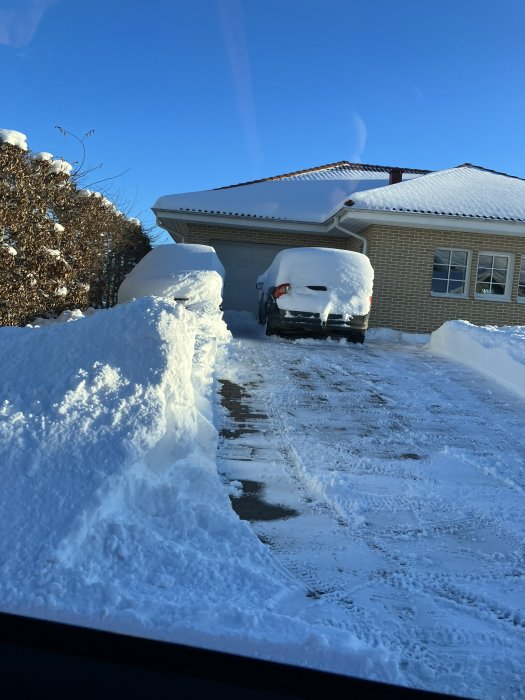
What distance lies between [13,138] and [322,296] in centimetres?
538

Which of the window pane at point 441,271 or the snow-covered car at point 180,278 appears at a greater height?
the window pane at point 441,271

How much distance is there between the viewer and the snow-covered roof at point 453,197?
1409 cm

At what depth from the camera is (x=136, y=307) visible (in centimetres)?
552

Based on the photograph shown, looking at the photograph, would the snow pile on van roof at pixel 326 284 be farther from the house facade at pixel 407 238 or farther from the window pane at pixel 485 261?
the window pane at pixel 485 261

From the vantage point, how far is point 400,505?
4.17 metres

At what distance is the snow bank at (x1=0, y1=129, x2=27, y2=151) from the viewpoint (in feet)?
26.1

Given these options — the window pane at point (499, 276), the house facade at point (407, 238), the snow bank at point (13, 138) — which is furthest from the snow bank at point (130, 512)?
the window pane at point (499, 276)

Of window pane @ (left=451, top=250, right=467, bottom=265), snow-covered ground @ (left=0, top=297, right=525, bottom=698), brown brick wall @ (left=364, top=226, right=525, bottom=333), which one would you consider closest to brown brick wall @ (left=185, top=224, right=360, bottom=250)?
brown brick wall @ (left=364, top=226, right=525, bottom=333)

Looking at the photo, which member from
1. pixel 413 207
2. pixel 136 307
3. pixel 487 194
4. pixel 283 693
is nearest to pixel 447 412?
pixel 136 307

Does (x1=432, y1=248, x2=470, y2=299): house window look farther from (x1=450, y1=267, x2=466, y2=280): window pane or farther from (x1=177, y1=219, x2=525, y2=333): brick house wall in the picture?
(x1=177, y1=219, x2=525, y2=333): brick house wall

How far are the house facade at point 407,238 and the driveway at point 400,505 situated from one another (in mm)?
6923

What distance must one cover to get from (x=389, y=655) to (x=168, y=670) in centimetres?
133

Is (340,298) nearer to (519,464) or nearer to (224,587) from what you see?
(519,464)

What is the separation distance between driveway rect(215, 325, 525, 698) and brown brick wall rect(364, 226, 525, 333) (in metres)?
6.77
